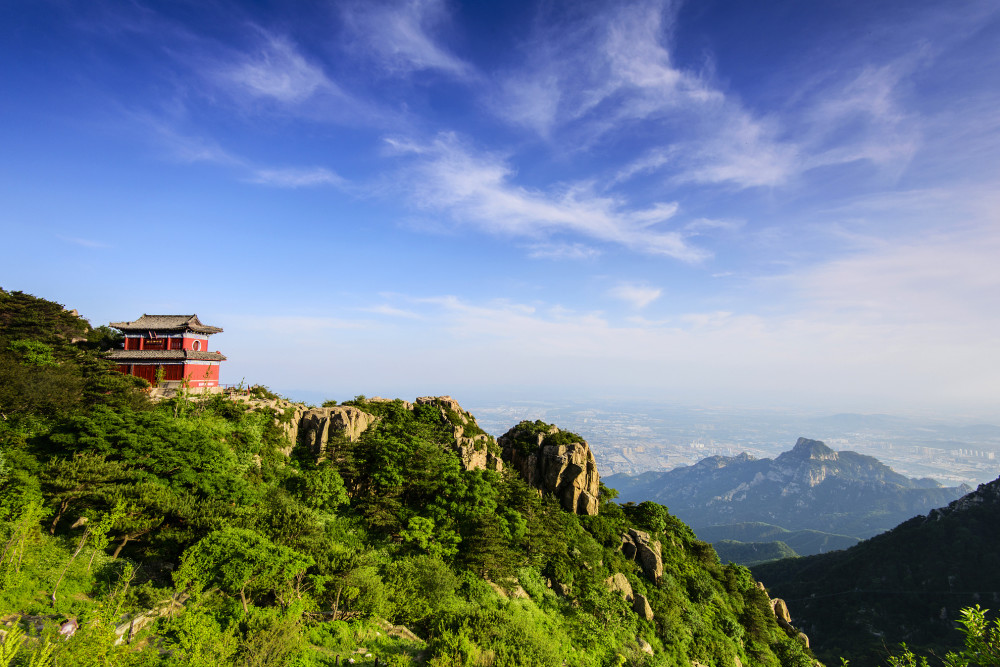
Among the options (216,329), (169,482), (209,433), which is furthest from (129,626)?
(216,329)

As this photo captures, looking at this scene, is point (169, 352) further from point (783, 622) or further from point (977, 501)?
point (977, 501)

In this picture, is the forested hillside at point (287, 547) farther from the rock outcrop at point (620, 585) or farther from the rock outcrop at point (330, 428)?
the rock outcrop at point (620, 585)

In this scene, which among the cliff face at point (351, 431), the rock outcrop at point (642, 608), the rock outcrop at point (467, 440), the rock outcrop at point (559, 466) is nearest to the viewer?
the rock outcrop at point (642, 608)

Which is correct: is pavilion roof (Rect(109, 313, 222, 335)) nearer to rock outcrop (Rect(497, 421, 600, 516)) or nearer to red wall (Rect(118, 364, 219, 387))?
red wall (Rect(118, 364, 219, 387))

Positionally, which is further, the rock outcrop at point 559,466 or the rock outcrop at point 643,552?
the rock outcrop at point 559,466

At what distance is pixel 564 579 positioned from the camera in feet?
117

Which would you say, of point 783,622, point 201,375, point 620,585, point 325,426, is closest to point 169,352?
point 201,375

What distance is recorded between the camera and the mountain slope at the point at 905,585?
78.9 meters

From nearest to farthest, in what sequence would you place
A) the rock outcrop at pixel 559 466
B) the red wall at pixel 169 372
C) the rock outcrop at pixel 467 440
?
the red wall at pixel 169 372 → the rock outcrop at pixel 467 440 → the rock outcrop at pixel 559 466

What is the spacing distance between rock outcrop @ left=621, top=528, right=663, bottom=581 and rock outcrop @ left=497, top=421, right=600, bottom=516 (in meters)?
4.27

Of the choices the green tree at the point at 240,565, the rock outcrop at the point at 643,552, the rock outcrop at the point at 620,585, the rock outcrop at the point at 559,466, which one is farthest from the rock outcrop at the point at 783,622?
the green tree at the point at 240,565

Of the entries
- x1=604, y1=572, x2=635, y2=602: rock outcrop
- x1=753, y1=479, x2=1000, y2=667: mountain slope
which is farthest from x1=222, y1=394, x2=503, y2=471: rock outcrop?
x1=753, y1=479, x2=1000, y2=667: mountain slope

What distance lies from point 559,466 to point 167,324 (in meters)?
42.4

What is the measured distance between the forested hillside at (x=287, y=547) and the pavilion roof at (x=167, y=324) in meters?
4.83
